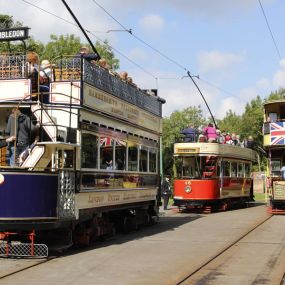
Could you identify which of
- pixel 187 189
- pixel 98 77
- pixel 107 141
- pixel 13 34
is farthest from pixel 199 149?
pixel 13 34

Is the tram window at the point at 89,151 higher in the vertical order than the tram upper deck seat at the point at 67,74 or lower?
lower

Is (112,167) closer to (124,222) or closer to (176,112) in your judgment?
(124,222)

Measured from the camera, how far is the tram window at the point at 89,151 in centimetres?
1231

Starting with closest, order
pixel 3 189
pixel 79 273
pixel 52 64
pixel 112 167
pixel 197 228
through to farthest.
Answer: pixel 79 273 < pixel 3 189 < pixel 52 64 < pixel 112 167 < pixel 197 228

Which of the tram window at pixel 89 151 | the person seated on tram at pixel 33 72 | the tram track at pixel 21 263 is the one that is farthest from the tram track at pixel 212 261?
the person seated on tram at pixel 33 72

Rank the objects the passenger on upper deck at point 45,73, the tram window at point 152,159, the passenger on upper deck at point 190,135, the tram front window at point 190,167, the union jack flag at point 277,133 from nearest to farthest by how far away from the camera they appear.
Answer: the passenger on upper deck at point 45,73, the tram window at point 152,159, the union jack flag at point 277,133, the tram front window at point 190,167, the passenger on upper deck at point 190,135

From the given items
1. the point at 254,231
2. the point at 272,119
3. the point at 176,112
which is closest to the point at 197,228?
the point at 254,231

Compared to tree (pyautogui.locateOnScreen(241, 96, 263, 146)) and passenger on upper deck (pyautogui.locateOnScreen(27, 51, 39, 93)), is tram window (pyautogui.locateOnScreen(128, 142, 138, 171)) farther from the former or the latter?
tree (pyautogui.locateOnScreen(241, 96, 263, 146))

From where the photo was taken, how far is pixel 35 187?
419 inches

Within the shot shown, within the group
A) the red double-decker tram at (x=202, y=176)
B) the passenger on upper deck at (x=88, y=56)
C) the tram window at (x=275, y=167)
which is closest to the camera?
the passenger on upper deck at (x=88, y=56)

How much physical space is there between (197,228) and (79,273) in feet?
28.3

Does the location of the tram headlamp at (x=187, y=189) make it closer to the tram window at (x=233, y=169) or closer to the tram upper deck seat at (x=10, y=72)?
the tram window at (x=233, y=169)

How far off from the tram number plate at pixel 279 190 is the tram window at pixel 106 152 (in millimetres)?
10987

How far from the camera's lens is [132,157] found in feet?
52.2
